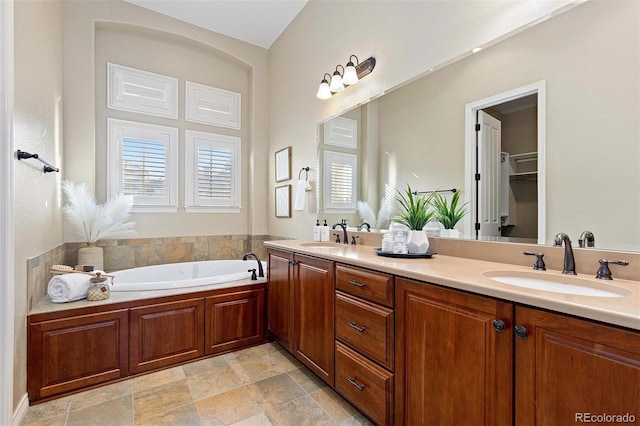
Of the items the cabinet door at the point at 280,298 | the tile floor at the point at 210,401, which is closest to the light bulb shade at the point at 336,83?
the cabinet door at the point at 280,298

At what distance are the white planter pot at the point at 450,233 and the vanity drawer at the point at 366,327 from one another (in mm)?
679

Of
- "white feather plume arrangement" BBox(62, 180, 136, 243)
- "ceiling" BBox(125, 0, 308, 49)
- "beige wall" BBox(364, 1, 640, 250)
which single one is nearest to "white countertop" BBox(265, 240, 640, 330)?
"beige wall" BBox(364, 1, 640, 250)

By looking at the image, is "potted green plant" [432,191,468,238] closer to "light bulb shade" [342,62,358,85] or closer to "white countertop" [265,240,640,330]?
"white countertop" [265,240,640,330]

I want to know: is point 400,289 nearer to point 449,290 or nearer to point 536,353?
point 449,290

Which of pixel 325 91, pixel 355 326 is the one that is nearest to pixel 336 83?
pixel 325 91

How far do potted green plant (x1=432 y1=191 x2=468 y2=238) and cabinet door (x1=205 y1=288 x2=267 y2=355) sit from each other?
164cm

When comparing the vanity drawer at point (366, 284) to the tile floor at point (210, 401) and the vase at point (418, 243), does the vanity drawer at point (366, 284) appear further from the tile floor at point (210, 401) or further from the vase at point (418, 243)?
the tile floor at point (210, 401)

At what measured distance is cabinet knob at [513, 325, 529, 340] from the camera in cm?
95

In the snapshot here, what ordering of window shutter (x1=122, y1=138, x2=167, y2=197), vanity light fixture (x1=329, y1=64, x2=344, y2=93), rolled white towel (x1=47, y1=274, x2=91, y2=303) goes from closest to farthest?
rolled white towel (x1=47, y1=274, x2=91, y2=303)
vanity light fixture (x1=329, y1=64, x2=344, y2=93)
window shutter (x1=122, y1=138, x2=167, y2=197)

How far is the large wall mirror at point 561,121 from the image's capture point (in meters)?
1.16

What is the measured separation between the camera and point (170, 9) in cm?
326

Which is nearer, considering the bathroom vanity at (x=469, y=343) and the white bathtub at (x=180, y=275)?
the bathroom vanity at (x=469, y=343)

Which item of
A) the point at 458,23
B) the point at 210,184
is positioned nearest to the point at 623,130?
the point at 458,23

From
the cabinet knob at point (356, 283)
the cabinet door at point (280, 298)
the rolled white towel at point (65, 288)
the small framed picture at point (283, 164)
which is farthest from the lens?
the small framed picture at point (283, 164)
